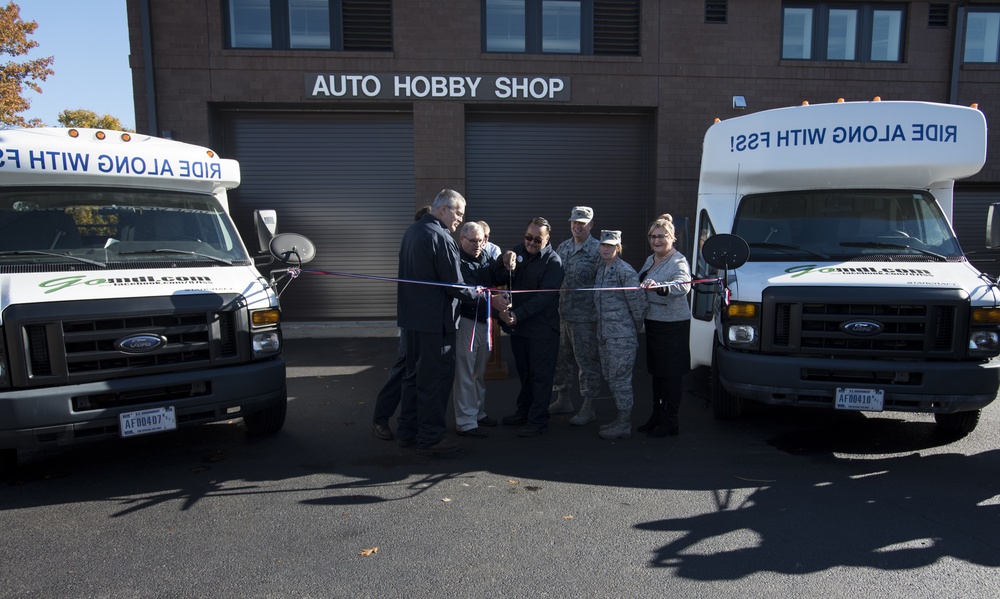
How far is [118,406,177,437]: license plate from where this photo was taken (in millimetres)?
4590

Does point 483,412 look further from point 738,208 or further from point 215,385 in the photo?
point 738,208

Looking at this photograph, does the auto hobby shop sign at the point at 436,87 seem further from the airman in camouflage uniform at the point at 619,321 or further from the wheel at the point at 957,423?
the wheel at the point at 957,423

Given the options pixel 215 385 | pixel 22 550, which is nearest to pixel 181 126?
pixel 215 385

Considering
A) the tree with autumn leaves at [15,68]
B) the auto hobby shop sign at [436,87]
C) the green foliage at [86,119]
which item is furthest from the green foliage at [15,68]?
the auto hobby shop sign at [436,87]

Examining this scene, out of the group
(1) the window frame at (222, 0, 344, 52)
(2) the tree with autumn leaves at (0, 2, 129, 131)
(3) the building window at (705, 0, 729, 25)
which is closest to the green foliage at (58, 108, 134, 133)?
(2) the tree with autumn leaves at (0, 2, 129, 131)

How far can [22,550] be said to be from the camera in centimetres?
382

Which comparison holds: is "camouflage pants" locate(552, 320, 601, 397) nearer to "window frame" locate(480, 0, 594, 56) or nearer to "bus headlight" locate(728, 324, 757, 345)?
"bus headlight" locate(728, 324, 757, 345)

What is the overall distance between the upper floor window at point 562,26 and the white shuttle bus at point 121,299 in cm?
663

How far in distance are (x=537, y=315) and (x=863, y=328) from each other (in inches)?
101

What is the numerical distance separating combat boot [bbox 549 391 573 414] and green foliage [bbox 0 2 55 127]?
1924 cm

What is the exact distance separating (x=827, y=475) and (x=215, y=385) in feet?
14.9

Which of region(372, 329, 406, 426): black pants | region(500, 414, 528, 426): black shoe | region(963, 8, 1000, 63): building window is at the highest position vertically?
region(963, 8, 1000, 63): building window

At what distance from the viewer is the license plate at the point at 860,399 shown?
5.12 meters

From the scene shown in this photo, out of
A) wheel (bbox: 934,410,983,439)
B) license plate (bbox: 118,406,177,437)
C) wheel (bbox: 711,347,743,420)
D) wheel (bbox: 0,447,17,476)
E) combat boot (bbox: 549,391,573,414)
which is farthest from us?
combat boot (bbox: 549,391,573,414)
